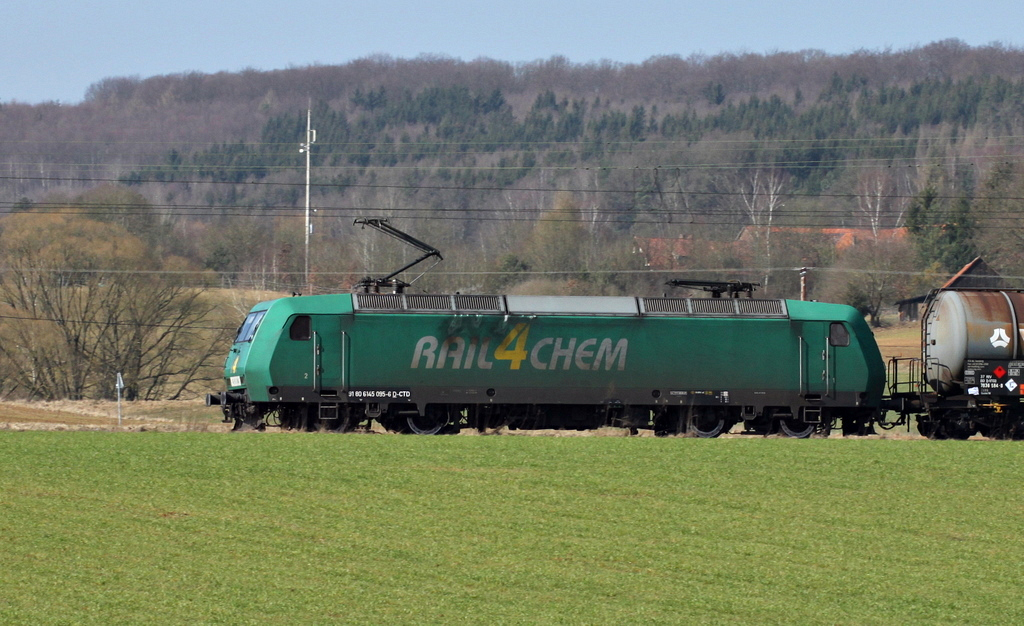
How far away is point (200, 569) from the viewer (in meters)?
13.2

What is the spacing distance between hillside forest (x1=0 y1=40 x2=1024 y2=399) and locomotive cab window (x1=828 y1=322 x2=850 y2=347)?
27.4 meters

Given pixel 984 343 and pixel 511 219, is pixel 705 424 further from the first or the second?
pixel 511 219

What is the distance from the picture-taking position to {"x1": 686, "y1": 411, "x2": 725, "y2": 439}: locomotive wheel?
30.1 metres

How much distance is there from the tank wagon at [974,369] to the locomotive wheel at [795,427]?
2350mm

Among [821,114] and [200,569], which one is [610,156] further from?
[200,569]

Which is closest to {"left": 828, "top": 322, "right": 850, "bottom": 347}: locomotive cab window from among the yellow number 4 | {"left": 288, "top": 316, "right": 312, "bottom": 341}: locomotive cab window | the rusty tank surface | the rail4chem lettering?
the rusty tank surface

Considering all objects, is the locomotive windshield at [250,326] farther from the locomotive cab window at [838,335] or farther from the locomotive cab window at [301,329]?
the locomotive cab window at [838,335]

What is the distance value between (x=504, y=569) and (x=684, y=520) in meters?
3.88

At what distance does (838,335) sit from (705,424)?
396 cm

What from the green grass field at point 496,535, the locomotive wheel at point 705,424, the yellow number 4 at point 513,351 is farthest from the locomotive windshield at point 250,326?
the locomotive wheel at point 705,424

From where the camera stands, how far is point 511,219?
11031 centimetres

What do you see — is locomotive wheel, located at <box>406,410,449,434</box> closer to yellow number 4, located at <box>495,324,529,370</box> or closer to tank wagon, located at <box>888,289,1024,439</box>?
yellow number 4, located at <box>495,324,529,370</box>

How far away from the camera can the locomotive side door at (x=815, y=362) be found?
97.9 ft

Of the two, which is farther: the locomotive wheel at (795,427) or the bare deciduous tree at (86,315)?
the bare deciduous tree at (86,315)
